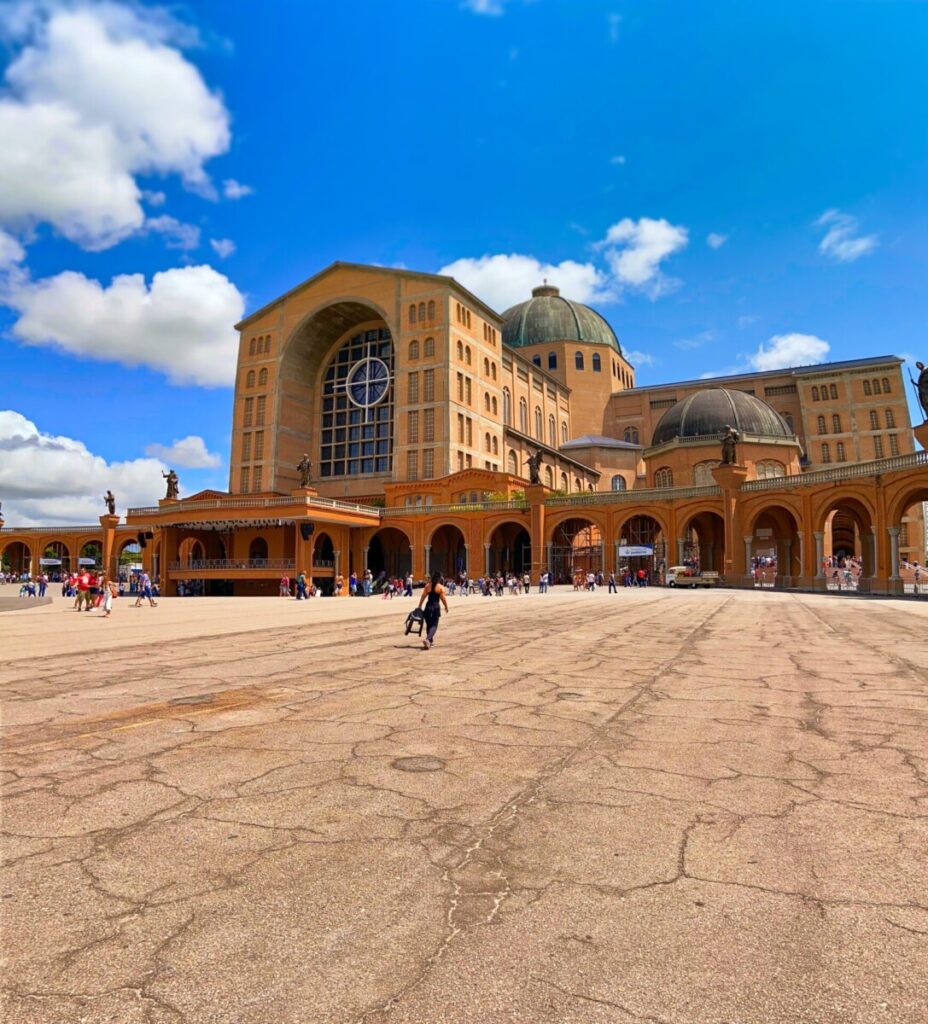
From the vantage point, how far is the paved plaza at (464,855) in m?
2.16

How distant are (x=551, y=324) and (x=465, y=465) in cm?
3120

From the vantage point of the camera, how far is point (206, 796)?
12.9ft

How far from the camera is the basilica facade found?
43.4m

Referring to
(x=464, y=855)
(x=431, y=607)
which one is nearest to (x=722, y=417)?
(x=431, y=607)

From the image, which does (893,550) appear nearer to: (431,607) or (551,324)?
(431,607)

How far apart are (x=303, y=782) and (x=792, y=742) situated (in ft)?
11.8

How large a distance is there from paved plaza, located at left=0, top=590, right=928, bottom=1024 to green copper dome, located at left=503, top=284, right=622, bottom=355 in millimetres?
73580

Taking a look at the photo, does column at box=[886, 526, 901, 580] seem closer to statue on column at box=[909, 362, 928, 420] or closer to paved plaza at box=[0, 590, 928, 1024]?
statue on column at box=[909, 362, 928, 420]

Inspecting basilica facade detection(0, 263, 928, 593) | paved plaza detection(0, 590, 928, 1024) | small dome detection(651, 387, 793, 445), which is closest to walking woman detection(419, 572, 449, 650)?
paved plaza detection(0, 590, 928, 1024)

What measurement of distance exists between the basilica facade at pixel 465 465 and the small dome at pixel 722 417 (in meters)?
0.15

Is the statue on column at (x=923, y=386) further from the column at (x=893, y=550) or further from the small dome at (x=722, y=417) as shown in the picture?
the small dome at (x=722, y=417)

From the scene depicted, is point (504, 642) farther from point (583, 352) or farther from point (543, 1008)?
point (583, 352)

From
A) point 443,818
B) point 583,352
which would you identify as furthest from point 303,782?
point 583,352

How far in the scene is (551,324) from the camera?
77875mm
